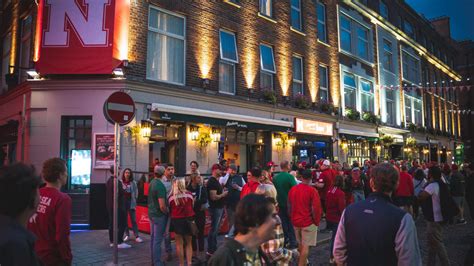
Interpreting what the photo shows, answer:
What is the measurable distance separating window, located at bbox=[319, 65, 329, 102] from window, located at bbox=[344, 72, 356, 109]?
180 centimetres

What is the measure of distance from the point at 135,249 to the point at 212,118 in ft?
16.2

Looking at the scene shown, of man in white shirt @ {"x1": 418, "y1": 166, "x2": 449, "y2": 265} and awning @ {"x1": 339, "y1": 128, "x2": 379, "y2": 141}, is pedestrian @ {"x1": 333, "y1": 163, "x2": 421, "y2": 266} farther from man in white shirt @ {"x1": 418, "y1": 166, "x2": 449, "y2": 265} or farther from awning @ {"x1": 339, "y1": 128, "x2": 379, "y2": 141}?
awning @ {"x1": 339, "y1": 128, "x2": 379, "y2": 141}

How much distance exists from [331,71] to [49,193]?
55.1 feet

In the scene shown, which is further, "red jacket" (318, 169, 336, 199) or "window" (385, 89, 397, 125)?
"window" (385, 89, 397, 125)

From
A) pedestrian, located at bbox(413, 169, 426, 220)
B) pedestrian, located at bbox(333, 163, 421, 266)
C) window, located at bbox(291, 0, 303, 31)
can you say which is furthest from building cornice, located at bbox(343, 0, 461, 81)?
pedestrian, located at bbox(333, 163, 421, 266)

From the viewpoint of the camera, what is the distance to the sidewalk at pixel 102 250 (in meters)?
6.93

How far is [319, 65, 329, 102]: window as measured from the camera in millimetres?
18036

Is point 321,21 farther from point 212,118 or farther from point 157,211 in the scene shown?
point 157,211

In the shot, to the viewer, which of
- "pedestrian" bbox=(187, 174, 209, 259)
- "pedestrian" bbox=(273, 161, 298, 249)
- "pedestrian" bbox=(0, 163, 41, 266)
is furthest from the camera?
"pedestrian" bbox=(273, 161, 298, 249)

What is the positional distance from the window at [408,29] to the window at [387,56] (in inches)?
173

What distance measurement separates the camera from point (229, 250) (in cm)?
224

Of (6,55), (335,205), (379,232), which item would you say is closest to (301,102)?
(335,205)

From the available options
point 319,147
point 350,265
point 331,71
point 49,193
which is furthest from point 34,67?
point 331,71

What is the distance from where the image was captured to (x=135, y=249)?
7.96m
